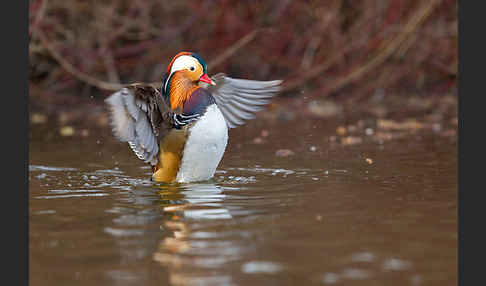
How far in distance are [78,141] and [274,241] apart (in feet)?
18.8

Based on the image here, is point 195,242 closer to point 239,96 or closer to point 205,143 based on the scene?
point 205,143

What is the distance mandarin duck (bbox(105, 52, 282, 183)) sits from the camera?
6.01 m

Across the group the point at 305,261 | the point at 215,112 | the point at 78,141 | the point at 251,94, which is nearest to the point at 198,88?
the point at 215,112

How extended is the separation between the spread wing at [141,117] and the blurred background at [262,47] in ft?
18.1

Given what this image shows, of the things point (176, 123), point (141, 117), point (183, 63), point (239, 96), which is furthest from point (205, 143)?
point (239, 96)

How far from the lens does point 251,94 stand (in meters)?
7.17

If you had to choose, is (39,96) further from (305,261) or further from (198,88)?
(305,261)

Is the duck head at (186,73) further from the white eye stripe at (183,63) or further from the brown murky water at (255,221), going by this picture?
the brown murky water at (255,221)

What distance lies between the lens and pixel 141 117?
6.13 metres

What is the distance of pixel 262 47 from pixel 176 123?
7.80 meters

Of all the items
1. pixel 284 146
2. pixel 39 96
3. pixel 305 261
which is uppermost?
pixel 39 96

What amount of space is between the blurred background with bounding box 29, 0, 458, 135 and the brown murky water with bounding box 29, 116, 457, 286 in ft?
16.3

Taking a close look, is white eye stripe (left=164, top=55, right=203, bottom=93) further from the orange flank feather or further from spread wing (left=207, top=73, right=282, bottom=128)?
spread wing (left=207, top=73, right=282, bottom=128)

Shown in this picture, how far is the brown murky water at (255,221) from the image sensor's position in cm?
351
